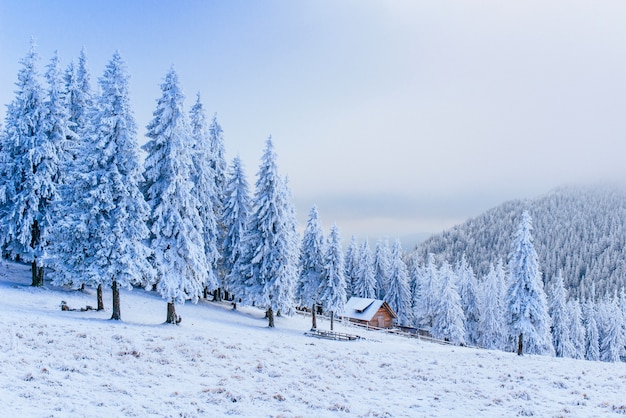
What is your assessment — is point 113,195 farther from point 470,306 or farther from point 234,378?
point 470,306

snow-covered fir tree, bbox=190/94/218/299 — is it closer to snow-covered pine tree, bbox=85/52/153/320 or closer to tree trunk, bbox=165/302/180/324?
tree trunk, bbox=165/302/180/324

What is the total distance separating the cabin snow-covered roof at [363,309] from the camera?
6738 cm

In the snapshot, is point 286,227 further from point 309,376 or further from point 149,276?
point 309,376

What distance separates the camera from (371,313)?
221 feet

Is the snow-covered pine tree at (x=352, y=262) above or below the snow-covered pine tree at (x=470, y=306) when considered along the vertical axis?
above

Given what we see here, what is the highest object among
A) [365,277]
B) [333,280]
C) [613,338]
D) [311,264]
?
[311,264]

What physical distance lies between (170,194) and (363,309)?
48.0 meters

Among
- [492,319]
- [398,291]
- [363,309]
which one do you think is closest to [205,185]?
[363,309]

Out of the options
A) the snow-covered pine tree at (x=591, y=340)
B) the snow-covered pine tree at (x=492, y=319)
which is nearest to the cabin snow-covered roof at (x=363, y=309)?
the snow-covered pine tree at (x=492, y=319)

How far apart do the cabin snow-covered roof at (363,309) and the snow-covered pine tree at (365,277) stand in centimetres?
800

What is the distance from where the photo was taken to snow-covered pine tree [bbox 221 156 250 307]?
43.8 m

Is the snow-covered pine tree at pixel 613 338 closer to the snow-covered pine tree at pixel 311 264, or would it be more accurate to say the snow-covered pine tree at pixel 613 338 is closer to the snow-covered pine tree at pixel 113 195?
the snow-covered pine tree at pixel 311 264

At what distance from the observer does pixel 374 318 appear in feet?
222

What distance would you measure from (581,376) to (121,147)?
103ft
